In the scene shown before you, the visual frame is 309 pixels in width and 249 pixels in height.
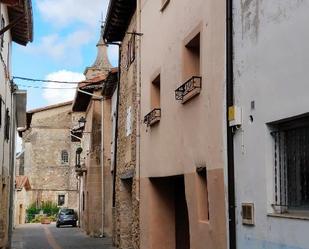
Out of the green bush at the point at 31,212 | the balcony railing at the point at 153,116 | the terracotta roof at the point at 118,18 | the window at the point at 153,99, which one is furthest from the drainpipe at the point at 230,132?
the green bush at the point at 31,212

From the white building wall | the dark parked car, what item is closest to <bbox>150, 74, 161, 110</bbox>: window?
the white building wall

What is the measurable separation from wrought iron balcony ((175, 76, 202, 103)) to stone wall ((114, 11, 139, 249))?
5.23 metres

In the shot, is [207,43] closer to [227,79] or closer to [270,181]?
[227,79]

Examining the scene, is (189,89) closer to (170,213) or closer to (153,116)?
(153,116)

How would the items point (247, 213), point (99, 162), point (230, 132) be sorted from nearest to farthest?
point (247, 213) < point (230, 132) < point (99, 162)

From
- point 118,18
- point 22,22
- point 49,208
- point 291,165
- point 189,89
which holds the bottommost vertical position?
point 49,208

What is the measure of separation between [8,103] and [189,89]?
11.4 m

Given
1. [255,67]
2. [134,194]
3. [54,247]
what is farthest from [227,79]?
[54,247]

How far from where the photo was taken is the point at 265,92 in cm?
653

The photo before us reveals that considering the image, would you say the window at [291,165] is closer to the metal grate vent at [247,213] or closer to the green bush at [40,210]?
the metal grate vent at [247,213]

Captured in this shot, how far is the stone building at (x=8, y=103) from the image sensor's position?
17125mm

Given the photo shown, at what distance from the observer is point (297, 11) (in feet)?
19.2

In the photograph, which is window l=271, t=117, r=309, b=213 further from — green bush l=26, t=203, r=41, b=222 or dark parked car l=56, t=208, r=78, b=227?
green bush l=26, t=203, r=41, b=222

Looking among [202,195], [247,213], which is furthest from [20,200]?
[247,213]
